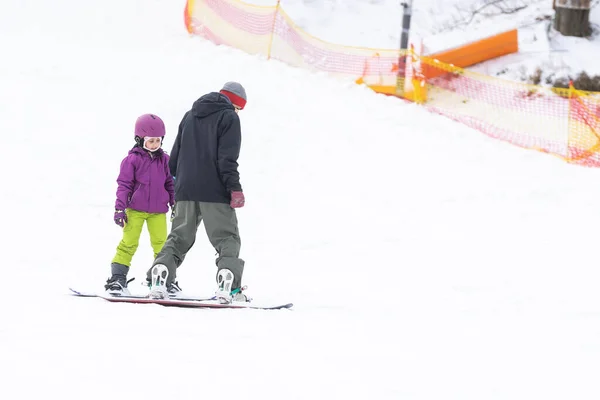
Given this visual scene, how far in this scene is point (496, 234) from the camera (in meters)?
9.95

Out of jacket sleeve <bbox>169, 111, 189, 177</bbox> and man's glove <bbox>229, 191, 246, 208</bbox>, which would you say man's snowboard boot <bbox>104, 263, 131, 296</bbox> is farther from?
man's glove <bbox>229, 191, 246, 208</bbox>

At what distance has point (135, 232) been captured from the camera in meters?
6.64

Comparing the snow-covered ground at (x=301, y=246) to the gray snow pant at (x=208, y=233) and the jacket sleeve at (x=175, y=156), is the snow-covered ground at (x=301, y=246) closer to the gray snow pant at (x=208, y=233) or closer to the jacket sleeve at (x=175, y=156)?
the gray snow pant at (x=208, y=233)

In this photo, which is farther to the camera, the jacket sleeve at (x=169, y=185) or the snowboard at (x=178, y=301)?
the jacket sleeve at (x=169, y=185)

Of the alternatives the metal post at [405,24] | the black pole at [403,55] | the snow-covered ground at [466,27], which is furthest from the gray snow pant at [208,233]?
the snow-covered ground at [466,27]

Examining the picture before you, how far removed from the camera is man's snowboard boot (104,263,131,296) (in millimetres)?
6551

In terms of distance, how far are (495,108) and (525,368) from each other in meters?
11.1

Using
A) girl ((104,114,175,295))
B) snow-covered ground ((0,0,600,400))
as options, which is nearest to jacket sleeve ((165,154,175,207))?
girl ((104,114,175,295))

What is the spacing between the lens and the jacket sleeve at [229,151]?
6.28 m

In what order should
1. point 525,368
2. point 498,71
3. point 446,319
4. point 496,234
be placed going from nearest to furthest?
point 525,368 < point 446,319 < point 496,234 < point 498,71

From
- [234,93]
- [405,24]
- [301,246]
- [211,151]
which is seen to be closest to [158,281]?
[211,151]

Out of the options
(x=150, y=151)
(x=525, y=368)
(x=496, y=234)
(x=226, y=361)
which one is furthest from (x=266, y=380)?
(x=496, y=234)

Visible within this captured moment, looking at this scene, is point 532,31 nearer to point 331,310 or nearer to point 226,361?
point 331,310

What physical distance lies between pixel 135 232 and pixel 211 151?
84 centimetres
